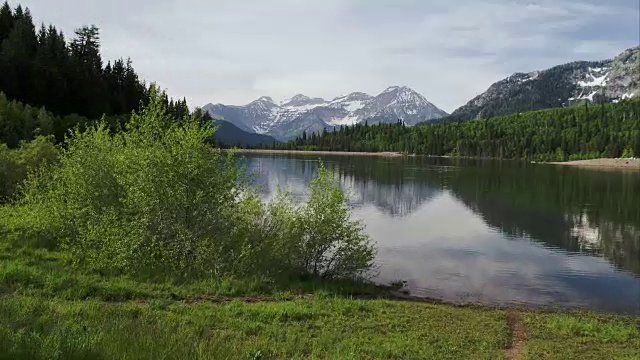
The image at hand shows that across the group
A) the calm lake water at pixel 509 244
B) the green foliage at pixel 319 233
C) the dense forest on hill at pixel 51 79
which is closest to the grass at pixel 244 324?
the green foliage at pixel 319 233

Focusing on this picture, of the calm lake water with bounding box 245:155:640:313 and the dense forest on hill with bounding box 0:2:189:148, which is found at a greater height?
the dense forest on hill with bounding box 0:2:189:148

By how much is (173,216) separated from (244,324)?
10.5 m

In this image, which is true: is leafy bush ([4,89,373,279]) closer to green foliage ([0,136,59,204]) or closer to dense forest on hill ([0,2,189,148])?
green foliage ([0,136,59,204])

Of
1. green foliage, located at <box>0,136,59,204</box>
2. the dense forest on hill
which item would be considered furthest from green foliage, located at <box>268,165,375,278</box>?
the dense forest on hill

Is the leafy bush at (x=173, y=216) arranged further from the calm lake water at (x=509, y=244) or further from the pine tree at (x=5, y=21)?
the pine tree at (x=5, y=21)

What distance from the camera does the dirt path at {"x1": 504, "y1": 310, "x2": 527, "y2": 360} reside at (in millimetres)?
17664

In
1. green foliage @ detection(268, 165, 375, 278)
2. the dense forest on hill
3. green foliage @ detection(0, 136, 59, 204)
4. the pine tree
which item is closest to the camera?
green foliage @ detection(268, 165, 375, 278)

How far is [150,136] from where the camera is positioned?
28062mm

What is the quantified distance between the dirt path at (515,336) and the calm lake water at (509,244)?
648cm

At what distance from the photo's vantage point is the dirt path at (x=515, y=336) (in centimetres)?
1766

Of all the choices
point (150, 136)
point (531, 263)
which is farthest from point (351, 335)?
point (531, 263)

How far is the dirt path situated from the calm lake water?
6.48 metres

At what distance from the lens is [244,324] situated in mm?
17266

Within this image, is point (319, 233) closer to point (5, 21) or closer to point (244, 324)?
point (244, 324)
